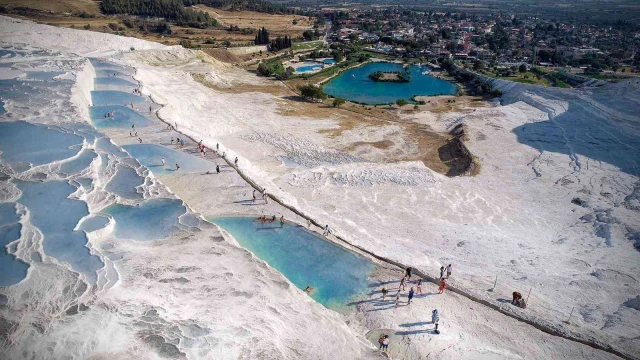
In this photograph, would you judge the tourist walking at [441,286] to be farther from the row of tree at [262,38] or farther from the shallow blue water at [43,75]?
the row of tree at [262,38]

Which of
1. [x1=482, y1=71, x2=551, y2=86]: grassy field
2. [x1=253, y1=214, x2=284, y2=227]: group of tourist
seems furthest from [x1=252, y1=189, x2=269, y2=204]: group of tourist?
[x1=482, y1=71, x2=551, y2=86]: grassy field

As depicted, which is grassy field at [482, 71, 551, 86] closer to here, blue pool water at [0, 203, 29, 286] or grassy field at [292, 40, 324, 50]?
grassy field at [292, 40, 324, 50]

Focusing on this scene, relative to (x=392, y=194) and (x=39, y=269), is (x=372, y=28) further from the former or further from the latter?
(x=39, y=269)

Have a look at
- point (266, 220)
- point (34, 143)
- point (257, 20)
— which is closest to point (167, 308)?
point (266, 220)

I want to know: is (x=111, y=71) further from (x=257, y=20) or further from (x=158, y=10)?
(x=257, y=20)

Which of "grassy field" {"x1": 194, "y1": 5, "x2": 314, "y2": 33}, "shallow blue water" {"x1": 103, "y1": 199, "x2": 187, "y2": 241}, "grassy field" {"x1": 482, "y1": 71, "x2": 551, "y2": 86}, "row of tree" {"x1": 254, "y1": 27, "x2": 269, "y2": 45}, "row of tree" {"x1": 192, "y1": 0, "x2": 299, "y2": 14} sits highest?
"row of tree" {"x1": 192, "y1": 0, "x2": 299, "y2": 14}
